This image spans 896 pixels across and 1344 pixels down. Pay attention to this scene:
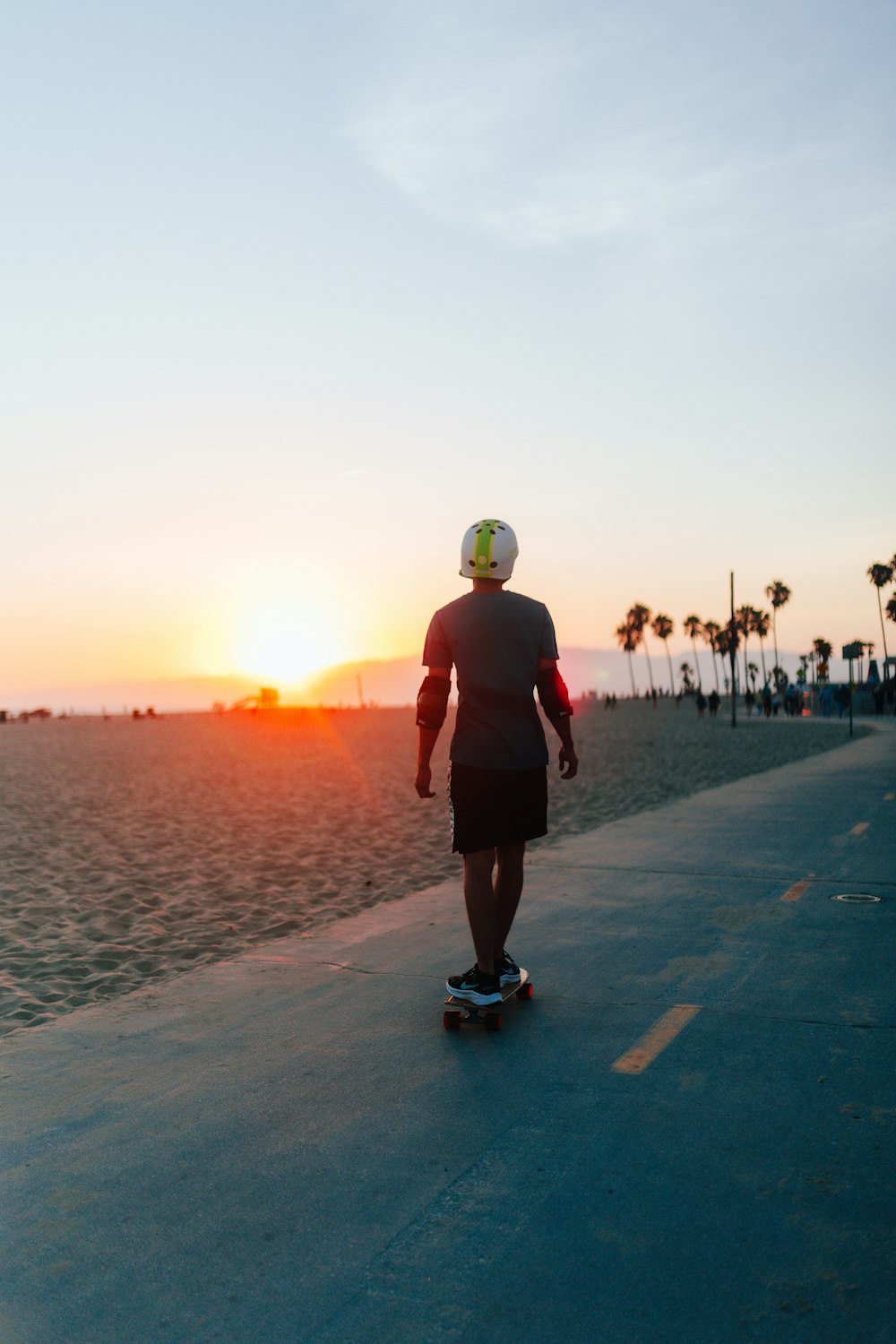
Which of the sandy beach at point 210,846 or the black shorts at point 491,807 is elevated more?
the black shorts at point 491,807

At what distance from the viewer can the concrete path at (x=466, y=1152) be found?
2.81m

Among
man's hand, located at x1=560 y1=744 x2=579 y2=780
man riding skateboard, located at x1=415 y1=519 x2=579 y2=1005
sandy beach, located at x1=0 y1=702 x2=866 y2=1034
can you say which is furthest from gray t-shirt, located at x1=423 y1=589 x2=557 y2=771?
sandy beach, located at x1=0 y1=702 x2=866 y2=1034

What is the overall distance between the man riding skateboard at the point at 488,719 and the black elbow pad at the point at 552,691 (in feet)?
0.06

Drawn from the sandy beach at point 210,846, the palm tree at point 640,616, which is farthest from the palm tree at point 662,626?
the sandy beach at point 210,846

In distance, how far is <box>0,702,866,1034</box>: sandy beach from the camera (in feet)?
24.0

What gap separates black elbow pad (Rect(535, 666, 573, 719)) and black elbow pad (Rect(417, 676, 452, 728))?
432mm

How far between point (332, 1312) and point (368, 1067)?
5.85ft

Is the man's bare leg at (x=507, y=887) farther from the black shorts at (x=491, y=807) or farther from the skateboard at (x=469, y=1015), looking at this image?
the skateboard at (x=469, y=1015)

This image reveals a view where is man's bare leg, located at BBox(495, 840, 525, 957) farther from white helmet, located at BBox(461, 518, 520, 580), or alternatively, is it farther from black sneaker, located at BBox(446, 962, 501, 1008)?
white helmet, located at BBox(461, 518, 520, 580)

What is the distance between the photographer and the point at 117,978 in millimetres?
6594

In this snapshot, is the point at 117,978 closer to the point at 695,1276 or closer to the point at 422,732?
the point at 422,732

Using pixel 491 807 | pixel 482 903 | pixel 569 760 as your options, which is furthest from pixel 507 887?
pixel 569 760

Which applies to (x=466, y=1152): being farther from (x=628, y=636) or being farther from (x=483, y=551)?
(x=628, y=636)

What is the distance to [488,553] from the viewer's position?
5043 millimetres
